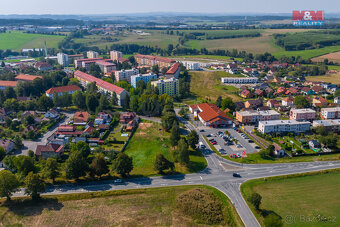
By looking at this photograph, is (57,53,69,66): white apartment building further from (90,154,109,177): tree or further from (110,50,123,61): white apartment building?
(90,154,109,177): tree

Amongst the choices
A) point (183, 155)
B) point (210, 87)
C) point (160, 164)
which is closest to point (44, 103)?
point (160, 164)

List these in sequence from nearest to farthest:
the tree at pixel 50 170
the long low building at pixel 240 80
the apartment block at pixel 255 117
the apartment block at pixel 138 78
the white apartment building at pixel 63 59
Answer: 1. the tree at pixel 50 170
2. the apartment block at pixel 255 117
3. the apartment block at pixel 138 78
4. the long low building at pixel 240 80
5. the white apartment building at pixel 63 59

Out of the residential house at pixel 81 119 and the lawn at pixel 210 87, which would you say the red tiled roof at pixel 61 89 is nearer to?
the residential house at pixel 81 119

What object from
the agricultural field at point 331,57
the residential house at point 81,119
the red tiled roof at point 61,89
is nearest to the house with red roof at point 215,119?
the residential house at point 81,119

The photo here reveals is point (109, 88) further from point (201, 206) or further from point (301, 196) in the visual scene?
point (301, 196)

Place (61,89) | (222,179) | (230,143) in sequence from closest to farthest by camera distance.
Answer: (222,179)
(230,143)
(61,89)

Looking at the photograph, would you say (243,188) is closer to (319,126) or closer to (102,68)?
(319,126)

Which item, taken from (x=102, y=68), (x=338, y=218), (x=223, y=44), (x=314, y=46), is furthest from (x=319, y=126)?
(x=223, y=44)
